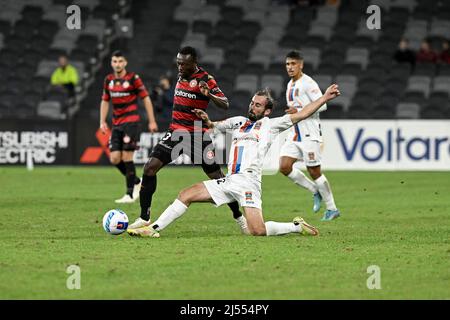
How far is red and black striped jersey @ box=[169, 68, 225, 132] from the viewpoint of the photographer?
1334 centimetres

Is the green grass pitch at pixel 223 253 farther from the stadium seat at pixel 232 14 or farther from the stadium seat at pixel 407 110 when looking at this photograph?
the stadium seat at pixel 232 14

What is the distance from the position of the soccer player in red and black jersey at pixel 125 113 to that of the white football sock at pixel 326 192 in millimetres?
3487

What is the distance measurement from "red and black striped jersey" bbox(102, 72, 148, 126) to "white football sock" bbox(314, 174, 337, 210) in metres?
3.75

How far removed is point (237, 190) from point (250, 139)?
650 mm

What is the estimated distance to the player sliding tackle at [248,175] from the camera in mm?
12297

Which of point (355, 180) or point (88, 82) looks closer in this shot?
point (355, 180)

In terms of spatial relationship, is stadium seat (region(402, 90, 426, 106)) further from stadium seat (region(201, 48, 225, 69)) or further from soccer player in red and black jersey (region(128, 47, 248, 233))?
soccer player in red and black jersey (region(128, 47, 248, 233))

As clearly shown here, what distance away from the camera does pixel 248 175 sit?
12367mm

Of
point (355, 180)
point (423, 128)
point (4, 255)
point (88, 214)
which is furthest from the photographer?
point (423, 128)

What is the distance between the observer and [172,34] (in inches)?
1297

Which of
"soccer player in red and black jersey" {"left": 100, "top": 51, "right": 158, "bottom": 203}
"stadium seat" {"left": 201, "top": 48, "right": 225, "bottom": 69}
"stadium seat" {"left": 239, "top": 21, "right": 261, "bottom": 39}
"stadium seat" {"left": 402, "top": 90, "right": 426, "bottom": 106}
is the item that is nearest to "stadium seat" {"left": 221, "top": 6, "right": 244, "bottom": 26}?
"stadium seat" {"left": 239, "top": 21, "right": 261, "bottom": 39}
